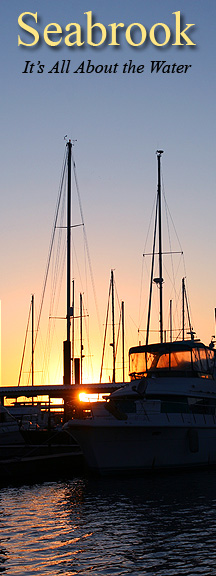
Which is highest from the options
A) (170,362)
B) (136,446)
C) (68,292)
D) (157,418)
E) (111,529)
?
(68,292)

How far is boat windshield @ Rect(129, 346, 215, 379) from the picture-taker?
120 feet

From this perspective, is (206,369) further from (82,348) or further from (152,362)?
(82,348)

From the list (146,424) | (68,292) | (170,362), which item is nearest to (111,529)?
(146,424)

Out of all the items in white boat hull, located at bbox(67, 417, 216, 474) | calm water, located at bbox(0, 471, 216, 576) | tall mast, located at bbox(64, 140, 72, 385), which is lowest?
calm water, located at bbox(0, 471, 216, 576)

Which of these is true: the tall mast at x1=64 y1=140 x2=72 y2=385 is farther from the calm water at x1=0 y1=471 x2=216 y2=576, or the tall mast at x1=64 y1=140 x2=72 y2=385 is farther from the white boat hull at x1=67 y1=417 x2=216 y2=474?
the calm water at x1=0 y1=471 x2=216 y2=576

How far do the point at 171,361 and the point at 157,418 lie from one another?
5.78 meters

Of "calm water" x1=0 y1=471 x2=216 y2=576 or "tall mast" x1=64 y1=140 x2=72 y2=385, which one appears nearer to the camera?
"calm water" x1=0 y1=471 x2=216 y2=576

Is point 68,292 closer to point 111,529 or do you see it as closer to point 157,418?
point 157,418

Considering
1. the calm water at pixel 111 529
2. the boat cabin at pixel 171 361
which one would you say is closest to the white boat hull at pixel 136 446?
the calm water at pixel 111 529

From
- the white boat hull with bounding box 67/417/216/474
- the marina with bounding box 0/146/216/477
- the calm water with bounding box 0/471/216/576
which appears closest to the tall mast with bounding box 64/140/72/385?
the marina with bounding box 0/146/216/477

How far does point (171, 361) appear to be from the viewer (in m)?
36.7

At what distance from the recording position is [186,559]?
15.7 m

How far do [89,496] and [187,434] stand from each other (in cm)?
837

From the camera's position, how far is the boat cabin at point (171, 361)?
120 feet
